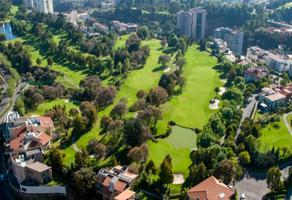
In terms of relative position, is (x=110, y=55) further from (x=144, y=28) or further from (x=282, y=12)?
(x=282, y=12)

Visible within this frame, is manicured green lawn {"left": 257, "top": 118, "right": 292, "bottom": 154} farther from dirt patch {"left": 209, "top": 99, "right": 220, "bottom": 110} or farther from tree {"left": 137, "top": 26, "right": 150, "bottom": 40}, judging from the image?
tree {"left": 137, "top": 26, "right": 150, "bottom": 40}

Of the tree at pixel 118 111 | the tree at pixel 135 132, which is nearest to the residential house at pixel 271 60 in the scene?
the tree at pixel 118 111

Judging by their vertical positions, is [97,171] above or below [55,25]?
below

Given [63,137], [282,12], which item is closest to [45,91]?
[63,137]

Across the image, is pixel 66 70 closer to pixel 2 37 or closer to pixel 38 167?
pixel 2 37

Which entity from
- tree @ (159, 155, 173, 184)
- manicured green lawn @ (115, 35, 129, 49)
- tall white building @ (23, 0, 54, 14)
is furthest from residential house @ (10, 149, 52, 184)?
tall white building @ (23, 0, 54, 14)

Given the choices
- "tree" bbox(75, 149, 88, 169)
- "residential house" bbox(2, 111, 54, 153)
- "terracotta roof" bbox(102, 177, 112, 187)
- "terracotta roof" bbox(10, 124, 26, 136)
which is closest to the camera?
"terracotta roof" bbox(102, 177, 112, 187)

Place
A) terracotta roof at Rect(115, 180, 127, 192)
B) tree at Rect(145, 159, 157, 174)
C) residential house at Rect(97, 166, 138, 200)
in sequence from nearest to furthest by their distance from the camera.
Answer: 1. residential house at Rect(97, 166, 138, 200)
2. terracotta roof at Rect(115, 180, 127, 192)
3. tree at Rect(145, 159, 157, 174)
